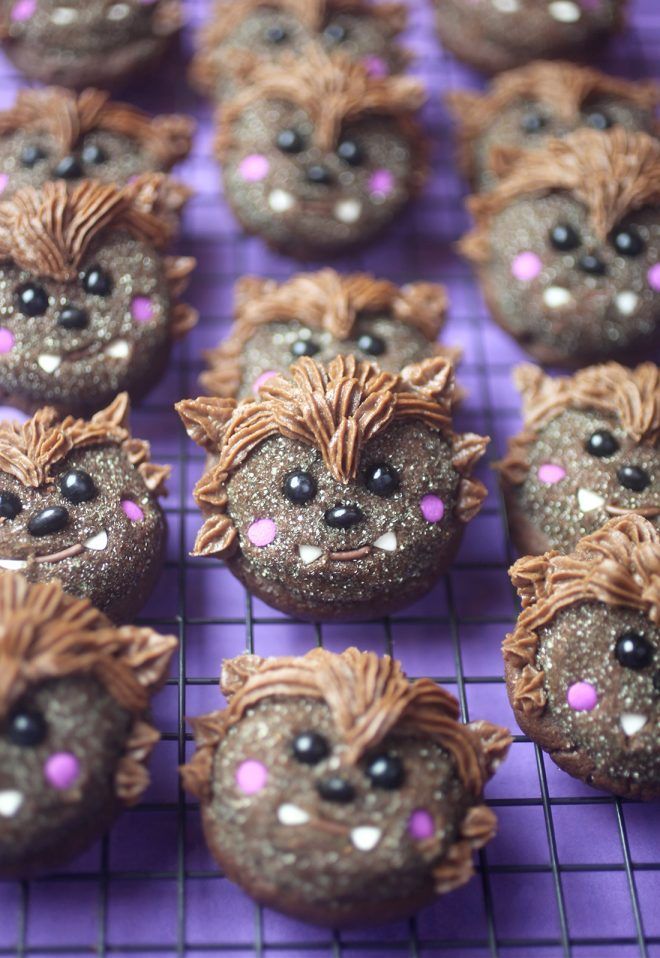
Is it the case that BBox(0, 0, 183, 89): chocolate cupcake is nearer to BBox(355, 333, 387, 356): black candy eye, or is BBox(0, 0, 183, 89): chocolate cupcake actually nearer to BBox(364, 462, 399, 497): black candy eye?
BBox(355, 333, 387, 356): black candy eye

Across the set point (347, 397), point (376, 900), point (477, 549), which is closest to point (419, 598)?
point (477, 549)

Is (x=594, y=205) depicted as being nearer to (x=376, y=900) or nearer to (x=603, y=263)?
(x=603, y=263)

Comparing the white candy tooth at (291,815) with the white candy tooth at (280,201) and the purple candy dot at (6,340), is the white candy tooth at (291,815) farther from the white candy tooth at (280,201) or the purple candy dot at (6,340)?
the white candy tooth at (280,201)

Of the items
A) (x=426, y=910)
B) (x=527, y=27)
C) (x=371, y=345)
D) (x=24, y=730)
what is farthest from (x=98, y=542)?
(x=527, y=27)

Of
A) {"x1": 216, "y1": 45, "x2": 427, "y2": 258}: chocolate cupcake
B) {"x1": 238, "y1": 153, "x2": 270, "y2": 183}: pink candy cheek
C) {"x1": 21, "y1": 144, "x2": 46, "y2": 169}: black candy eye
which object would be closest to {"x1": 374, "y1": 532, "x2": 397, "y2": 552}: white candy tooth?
{"x1": 216, "y1": 45, "x2": 427, "y2": 258}: chocolate cupcake

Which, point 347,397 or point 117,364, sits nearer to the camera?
point 347,397

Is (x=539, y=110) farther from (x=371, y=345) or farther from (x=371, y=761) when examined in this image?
(x=371, y=761)

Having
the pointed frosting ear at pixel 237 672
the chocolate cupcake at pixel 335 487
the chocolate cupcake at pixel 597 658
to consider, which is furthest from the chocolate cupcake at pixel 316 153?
the pointed frosting ear at pixel 237 672
